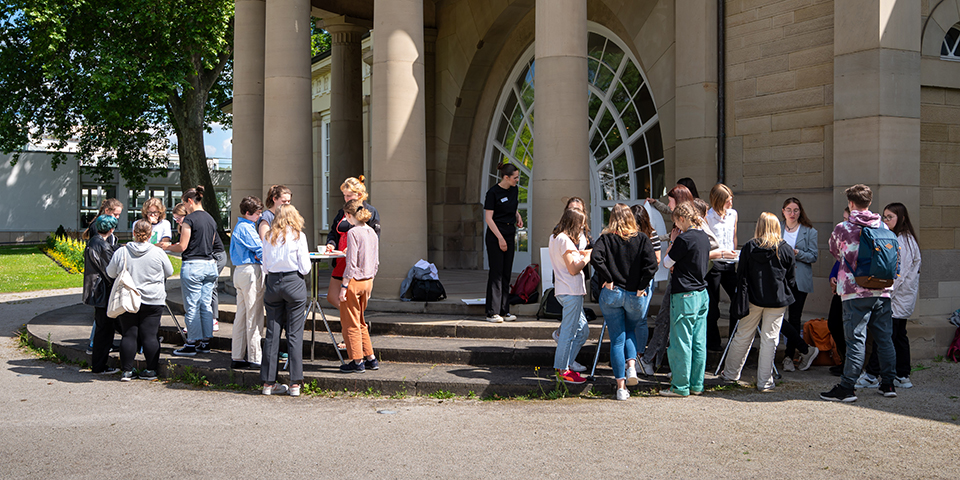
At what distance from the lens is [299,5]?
11242 millimetres

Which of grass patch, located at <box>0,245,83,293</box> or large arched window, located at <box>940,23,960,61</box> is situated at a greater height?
large arched window, located at <box>940,23,960,61</box>

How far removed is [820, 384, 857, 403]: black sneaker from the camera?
630cm

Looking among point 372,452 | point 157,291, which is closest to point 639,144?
point 157,291

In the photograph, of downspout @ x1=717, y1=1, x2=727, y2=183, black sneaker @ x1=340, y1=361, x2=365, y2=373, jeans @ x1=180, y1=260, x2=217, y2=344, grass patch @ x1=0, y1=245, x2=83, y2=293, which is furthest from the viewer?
grass patch @ x1=0, y1=245, x2=83, y2=293

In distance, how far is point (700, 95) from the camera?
10.3 meters

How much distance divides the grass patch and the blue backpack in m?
17.2

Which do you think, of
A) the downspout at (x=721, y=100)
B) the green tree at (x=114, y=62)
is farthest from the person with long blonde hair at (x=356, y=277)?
the green tree at (x=114, y=62)

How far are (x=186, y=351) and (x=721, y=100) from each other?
750 cm

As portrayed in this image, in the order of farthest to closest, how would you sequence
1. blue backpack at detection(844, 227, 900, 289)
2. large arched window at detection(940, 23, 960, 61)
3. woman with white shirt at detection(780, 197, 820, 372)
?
large arched window at detection(940, 23, 960, 61) < woman with white shirt at detection(780, 197, 820, 372) < blue backpack at detection(844, 227, 900, 289)

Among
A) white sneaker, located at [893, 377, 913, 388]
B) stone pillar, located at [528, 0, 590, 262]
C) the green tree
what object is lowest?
white sneaker, located at [893, 377, 913, 388]

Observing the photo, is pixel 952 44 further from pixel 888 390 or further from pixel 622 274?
pixel 622 274

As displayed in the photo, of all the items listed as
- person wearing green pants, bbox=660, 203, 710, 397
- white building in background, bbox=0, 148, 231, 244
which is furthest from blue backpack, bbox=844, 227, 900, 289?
white building in background, bbox=0, 148, 231, 244

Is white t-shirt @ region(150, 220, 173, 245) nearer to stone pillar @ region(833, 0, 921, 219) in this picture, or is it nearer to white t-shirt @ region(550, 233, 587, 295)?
white t-shirt @ region(550, 233, 587, 295)

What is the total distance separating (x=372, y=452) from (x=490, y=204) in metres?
4.10
